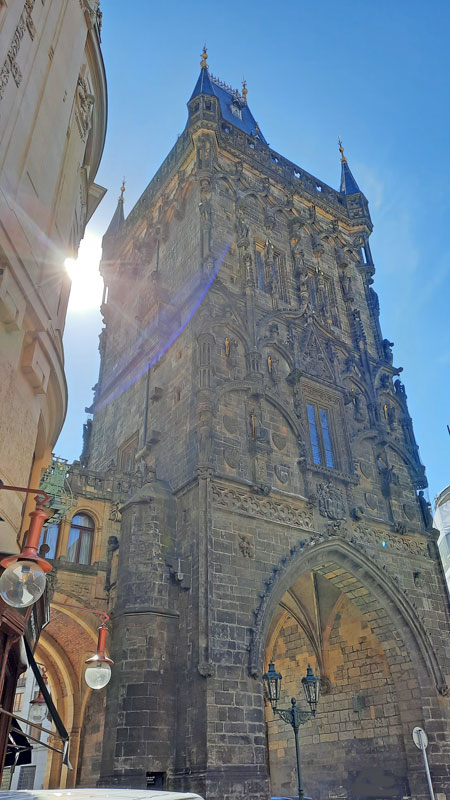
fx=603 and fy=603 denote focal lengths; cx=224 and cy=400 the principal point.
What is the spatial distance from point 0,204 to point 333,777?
63.3ft

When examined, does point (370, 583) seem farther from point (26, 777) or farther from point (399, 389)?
point (26, 777)

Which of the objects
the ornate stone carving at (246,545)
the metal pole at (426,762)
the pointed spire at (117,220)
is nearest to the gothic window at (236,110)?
the pointed spire at (117,220)

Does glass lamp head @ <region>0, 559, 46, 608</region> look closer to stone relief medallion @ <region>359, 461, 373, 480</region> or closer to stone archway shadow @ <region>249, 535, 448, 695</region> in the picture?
stone archway shadow @ <region>249, 535, 448, 695</region>

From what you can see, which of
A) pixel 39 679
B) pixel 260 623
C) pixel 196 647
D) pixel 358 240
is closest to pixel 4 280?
pixel 39 679

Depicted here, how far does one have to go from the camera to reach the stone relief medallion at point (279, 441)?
18.5m

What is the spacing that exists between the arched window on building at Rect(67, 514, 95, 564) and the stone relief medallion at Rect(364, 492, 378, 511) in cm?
887

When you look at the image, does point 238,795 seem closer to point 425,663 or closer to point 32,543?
point 425,663

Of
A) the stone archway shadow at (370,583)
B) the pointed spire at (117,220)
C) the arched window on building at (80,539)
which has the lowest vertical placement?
the stone archway shadow at (370,583)

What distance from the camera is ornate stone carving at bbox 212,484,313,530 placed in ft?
52.6

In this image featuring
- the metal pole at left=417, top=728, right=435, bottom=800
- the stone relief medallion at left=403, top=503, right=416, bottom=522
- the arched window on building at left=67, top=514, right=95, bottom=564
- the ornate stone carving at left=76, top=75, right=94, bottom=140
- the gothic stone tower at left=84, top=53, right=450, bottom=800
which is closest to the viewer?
the ornate stone carving at left=76, top=75, right=94, bottom=140

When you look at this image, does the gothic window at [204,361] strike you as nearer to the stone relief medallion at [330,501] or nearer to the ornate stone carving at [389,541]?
the stone relief medallion at [330,501]

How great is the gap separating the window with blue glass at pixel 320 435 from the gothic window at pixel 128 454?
6.23 metres

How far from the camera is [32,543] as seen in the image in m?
3.90

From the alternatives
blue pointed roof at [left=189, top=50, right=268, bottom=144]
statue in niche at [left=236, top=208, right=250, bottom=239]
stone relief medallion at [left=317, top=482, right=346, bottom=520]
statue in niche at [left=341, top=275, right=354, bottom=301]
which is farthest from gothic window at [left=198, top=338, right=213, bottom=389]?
blue pointed roof at [left=189, top=50, right=268, bottom=144]
